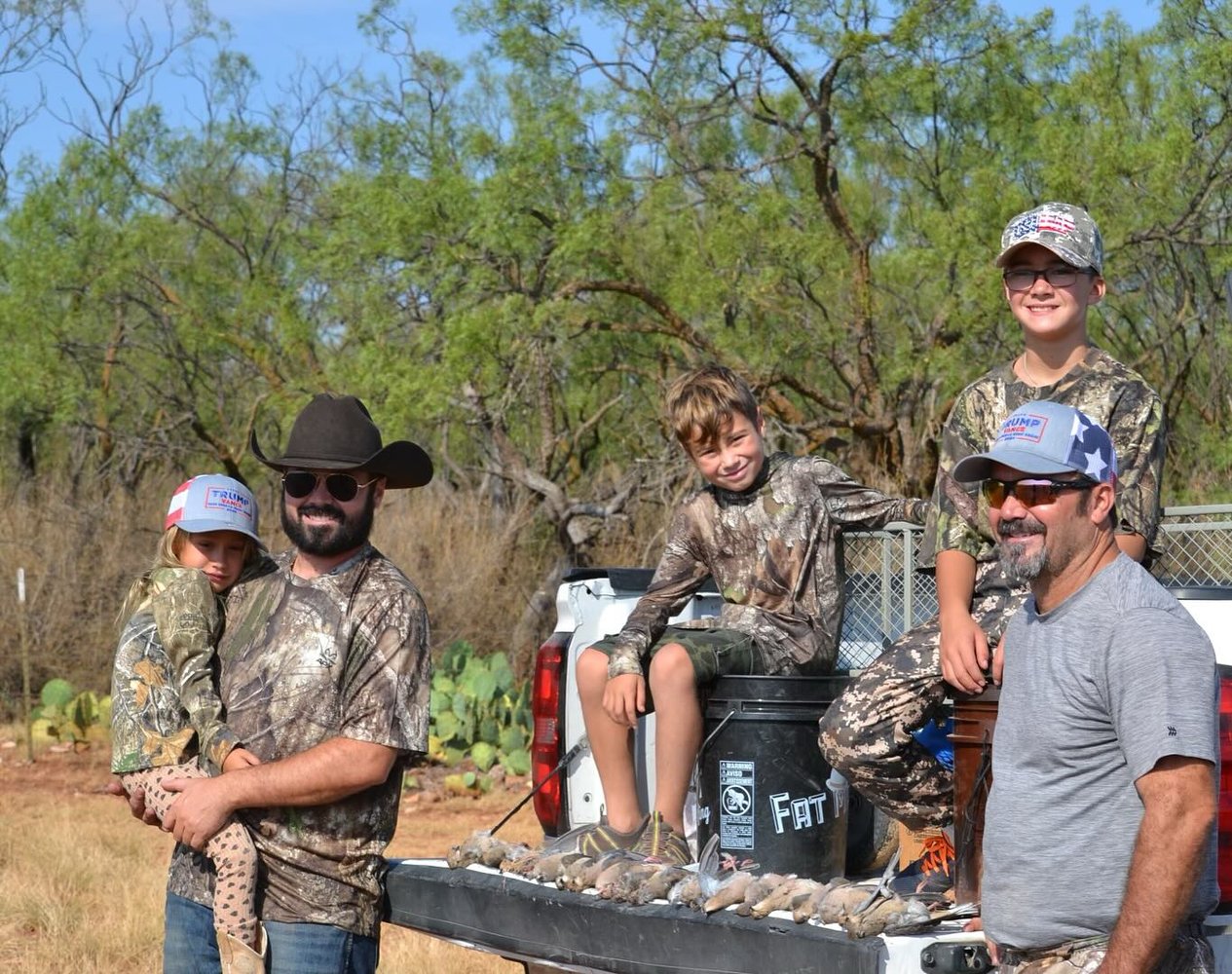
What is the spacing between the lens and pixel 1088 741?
2.74m

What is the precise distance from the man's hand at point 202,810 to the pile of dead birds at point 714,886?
0.75 metres

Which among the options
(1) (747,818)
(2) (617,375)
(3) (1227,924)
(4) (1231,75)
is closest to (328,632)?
(1) (747,818)

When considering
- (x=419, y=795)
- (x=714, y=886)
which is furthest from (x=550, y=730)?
(x=419, y=795)

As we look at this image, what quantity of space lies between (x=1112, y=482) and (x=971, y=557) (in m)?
0.92

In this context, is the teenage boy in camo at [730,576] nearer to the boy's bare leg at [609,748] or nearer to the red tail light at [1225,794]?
the boy's bare leg at [609,748]

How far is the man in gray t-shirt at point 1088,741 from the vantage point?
102 inches

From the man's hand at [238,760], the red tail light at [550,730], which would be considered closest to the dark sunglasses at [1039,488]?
the man's hand at [238,760]

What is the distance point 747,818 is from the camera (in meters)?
4.11

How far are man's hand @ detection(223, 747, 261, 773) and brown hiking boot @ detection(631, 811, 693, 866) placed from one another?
100cm

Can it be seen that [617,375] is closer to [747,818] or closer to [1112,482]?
[747,818]

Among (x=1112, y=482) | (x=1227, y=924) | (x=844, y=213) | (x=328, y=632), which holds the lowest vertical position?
(x=1227, y=924)

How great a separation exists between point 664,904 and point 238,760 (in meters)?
0.94

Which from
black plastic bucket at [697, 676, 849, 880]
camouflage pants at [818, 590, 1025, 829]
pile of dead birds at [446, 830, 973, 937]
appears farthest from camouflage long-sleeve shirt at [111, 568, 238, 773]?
camouflage pants at [818, 590, 1025, 829]

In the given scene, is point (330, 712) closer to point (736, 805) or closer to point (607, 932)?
point (607, 932)
